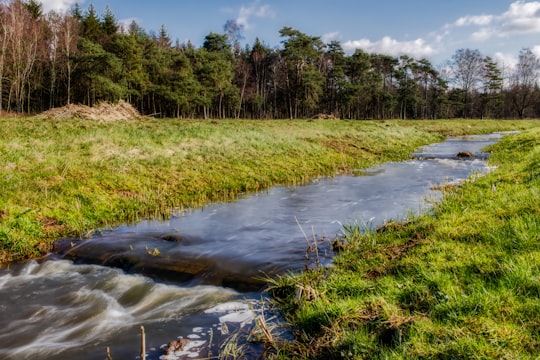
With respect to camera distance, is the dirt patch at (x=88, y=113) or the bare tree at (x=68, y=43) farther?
the bare tree at (x=68, y=43)

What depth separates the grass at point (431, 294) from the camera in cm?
397

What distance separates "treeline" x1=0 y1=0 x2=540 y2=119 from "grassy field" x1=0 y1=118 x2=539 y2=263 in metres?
36.6

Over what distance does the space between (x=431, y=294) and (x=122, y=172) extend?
37.0 ft

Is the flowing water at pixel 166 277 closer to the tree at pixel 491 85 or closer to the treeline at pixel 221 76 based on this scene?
the treeline at pixel 221 76

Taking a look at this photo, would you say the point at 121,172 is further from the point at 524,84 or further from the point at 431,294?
the point at 524,84

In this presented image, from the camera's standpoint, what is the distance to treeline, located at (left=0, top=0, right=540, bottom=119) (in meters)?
53.1

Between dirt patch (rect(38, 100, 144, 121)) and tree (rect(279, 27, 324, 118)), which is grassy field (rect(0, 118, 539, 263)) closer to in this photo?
dirt patch (rect(38, 100, 144, 121))

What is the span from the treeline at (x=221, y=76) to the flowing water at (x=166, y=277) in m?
46.3

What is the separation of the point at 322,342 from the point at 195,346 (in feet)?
5.11

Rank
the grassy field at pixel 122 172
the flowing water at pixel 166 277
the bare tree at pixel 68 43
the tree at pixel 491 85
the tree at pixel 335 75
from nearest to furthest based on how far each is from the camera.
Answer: the flowing water at pixel 166 277
the grassy field at pixel 122 172
the bare tree at pixel 68 43
the tree at pixel 335 75
the tree at pixel 491 85

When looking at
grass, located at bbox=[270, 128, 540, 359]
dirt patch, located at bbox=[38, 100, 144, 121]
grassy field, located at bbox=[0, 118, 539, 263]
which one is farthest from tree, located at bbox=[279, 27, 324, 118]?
grass, located at bbox=[270, 128, 540, 359]

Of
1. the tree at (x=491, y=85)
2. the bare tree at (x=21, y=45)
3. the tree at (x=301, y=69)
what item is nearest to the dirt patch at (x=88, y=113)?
the bare tree at (x=21, y=45)

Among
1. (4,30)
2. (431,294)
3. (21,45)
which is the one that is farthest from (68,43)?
(431,294)

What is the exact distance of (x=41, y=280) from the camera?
286 inches
